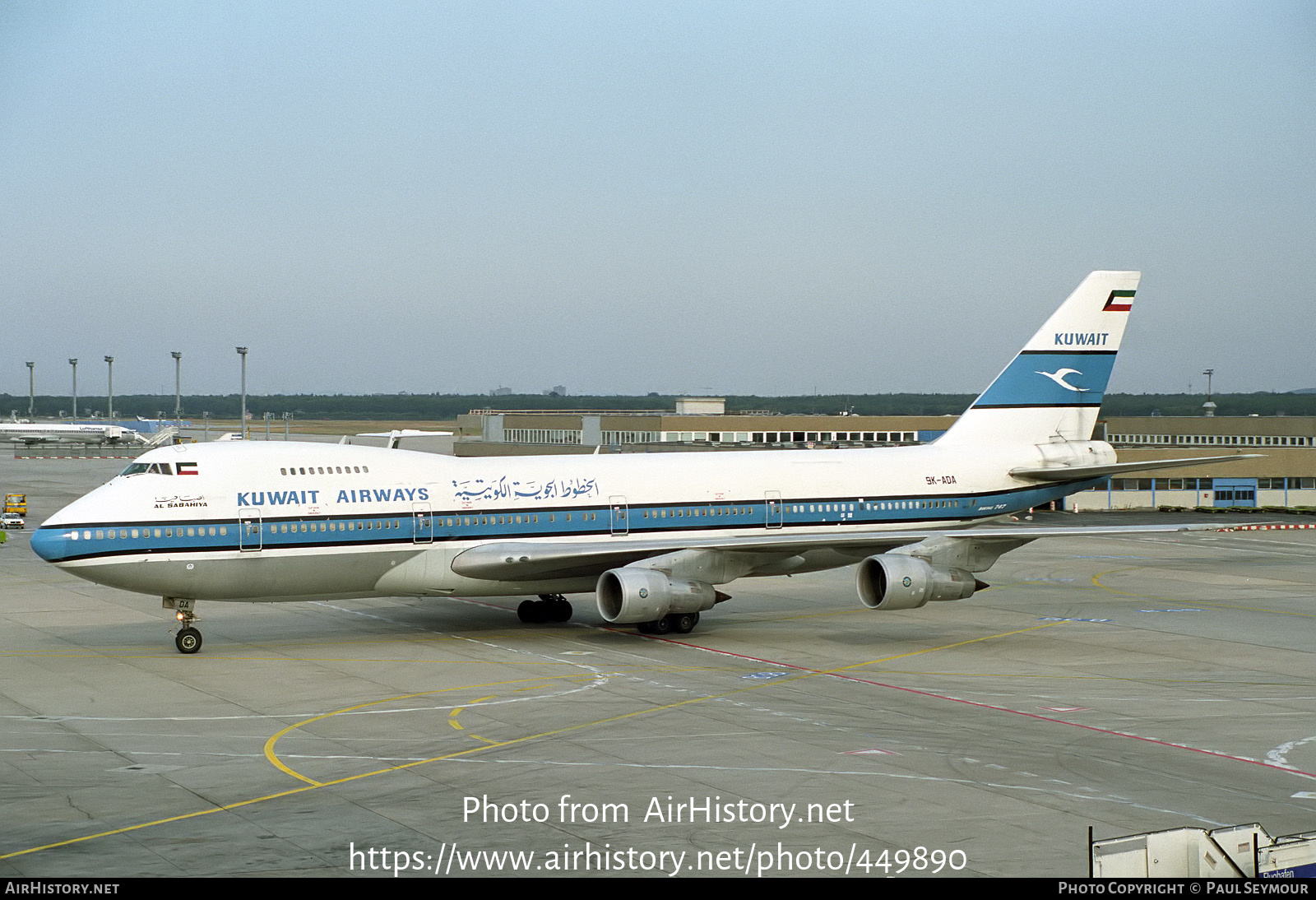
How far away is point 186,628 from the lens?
2938 centimetres

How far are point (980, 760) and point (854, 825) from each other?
4210 millimetres

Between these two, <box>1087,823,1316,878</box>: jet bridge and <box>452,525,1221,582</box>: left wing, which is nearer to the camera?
<box>1087,823,1316,878</box>: jet bridge

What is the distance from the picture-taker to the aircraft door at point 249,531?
2895 centimetres

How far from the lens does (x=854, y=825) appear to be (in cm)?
1647

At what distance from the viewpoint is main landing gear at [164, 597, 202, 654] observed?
29.1 meters

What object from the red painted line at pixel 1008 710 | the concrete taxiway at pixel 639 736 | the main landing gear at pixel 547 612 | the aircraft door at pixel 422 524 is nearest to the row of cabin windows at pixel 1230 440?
the concrete taxiway at pixel 639 736

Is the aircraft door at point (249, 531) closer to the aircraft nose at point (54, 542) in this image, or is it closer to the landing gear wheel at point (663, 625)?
the aircraft nose at point (54, 542)

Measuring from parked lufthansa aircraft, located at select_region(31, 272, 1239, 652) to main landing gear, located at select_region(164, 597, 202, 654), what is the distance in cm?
4

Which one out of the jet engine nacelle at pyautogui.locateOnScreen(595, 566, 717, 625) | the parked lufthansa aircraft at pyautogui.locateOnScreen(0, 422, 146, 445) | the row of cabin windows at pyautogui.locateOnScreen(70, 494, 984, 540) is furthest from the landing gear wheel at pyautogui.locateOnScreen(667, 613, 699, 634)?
the parked lufthansa aircraft at pyautogui.locateOnScreen(0, 422, 146, 445)

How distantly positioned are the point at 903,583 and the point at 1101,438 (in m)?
52.3

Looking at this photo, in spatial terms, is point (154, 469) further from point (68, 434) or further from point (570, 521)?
point (68, 434)

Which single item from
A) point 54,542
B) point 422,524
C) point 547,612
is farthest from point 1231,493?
point 54,542

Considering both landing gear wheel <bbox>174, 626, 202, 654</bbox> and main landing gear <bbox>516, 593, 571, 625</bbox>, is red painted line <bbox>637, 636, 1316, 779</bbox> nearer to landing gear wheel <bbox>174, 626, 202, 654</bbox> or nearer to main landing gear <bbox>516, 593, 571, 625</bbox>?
main landing gear <bbox>516, 593, 571, 625</bbox>

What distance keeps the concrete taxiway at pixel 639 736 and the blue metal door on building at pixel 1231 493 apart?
34486mm
